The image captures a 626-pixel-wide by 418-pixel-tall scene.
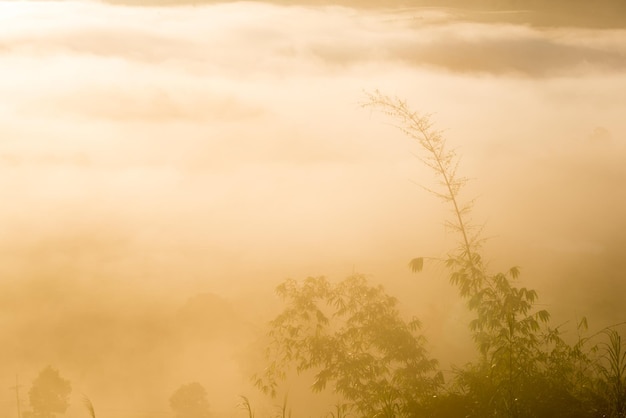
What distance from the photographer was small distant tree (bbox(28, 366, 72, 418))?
45.4 meters

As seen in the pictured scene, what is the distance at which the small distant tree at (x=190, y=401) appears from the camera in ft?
162

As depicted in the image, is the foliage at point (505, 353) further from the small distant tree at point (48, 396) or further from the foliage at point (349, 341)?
the small distant tree at point (48, 396)

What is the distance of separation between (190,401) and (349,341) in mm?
38269

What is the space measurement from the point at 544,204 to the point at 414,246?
96.0ft

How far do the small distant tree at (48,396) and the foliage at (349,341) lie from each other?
33413 millimetres

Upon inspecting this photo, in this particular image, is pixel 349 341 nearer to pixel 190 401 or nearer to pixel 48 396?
pixel 48 396

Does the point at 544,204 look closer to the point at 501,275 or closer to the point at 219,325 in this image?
the point at 219,325

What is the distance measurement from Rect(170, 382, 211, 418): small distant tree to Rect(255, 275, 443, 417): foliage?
113 ft

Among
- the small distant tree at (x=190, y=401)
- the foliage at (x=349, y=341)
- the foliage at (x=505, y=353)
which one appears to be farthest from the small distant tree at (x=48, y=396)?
the foliage at (x=505, y=353)

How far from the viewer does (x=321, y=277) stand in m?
16.0

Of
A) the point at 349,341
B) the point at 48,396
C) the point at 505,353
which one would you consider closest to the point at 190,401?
the point at 48,396

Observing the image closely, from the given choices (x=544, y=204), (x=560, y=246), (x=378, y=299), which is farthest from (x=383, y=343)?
(x=544, y=204)

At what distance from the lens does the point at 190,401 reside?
168 ft

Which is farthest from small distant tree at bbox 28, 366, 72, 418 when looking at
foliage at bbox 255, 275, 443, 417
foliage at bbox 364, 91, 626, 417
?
foliage at bbox 364, 91, 626, 417
